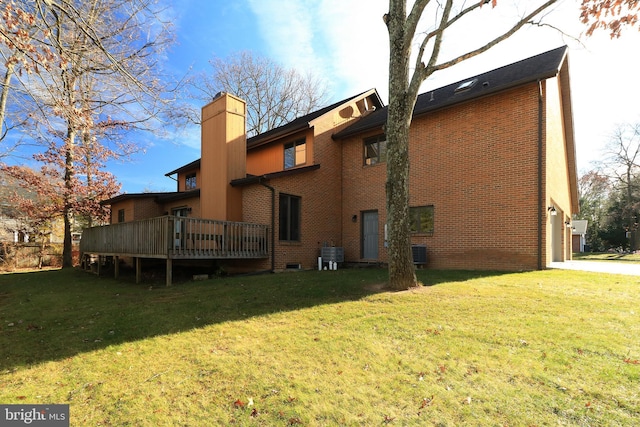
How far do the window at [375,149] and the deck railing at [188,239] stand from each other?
18.5 ft

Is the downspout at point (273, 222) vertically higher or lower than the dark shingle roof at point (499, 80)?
lower

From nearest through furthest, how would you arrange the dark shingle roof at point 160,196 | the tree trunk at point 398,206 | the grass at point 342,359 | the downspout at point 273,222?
the grass at point 342,359 → the tree trunk at point 398,206 → the downspout at point 273,222 → the dark shingle roof at point 160,196

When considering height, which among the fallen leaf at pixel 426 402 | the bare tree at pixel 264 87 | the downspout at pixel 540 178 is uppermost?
the bare tree at pixel 264 87

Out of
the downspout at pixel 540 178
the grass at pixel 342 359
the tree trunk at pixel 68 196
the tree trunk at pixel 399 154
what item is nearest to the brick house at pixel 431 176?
the downspout at pixel 540 178

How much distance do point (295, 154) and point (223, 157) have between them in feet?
11.2

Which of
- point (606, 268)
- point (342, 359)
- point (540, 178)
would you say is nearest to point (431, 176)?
point (540, 178)

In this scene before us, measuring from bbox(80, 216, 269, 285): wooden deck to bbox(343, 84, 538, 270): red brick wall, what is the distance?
551cm

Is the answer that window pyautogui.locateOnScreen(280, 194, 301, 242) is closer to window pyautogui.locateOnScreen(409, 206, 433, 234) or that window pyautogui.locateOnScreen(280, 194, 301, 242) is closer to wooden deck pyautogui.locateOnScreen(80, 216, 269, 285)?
wooden deck pyautogui.locateOnScreen(80, 216, 269, 285)

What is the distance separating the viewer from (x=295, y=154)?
15.0 m

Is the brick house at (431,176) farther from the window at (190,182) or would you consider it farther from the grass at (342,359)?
the window at (190,182)

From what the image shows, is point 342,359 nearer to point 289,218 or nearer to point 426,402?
point 426,402

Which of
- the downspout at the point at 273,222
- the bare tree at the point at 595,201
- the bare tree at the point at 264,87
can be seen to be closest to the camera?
the downspout at the point at 273,222

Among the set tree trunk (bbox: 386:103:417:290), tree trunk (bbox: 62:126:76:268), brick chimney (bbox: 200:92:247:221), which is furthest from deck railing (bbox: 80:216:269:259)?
tree trunk (bbox: 62:126:76:268)

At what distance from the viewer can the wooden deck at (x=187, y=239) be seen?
9.63 meters
